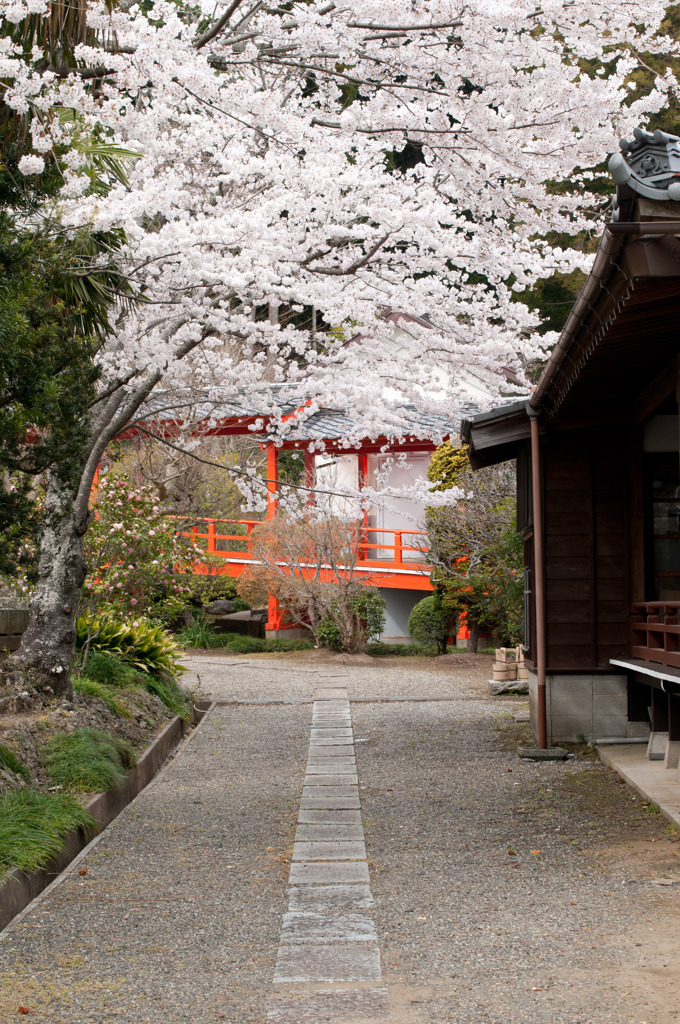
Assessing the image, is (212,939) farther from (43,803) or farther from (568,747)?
(568,747)

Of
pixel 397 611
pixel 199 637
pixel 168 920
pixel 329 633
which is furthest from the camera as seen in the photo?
pixel 397 611

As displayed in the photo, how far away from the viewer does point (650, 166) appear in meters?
3.53

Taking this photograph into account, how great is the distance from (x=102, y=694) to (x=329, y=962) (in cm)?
507

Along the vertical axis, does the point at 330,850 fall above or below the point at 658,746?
below

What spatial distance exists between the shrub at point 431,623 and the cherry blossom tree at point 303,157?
7622 millimetres

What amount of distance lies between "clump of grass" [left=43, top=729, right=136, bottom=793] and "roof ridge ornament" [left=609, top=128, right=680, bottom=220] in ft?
15.1

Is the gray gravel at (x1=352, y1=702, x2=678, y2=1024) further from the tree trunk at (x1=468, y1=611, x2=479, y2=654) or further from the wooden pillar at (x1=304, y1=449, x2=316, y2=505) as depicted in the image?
the wooden pillar at (x1=304, y1=449, x2=316, y2=505)

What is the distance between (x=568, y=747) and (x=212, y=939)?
4.78 metres

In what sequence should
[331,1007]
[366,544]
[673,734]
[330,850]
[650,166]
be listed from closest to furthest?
1. [331,1007]
2. [650,166]
3. [330,850]
4. [673,734]
5. [366,544]

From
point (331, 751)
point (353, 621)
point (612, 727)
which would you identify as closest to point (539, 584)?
point (612, 727)

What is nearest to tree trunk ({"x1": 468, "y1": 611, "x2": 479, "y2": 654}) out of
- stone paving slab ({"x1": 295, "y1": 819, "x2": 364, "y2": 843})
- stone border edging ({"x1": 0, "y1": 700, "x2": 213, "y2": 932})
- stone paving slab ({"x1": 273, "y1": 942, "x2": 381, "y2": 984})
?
stone border edging ({"x1": 0, "y1": 700, "x2": 213, "y2": 932})

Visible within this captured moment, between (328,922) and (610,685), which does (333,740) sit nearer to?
(610,685)

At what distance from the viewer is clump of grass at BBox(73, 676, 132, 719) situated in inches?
322

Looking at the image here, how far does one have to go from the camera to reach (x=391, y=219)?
714 cm
